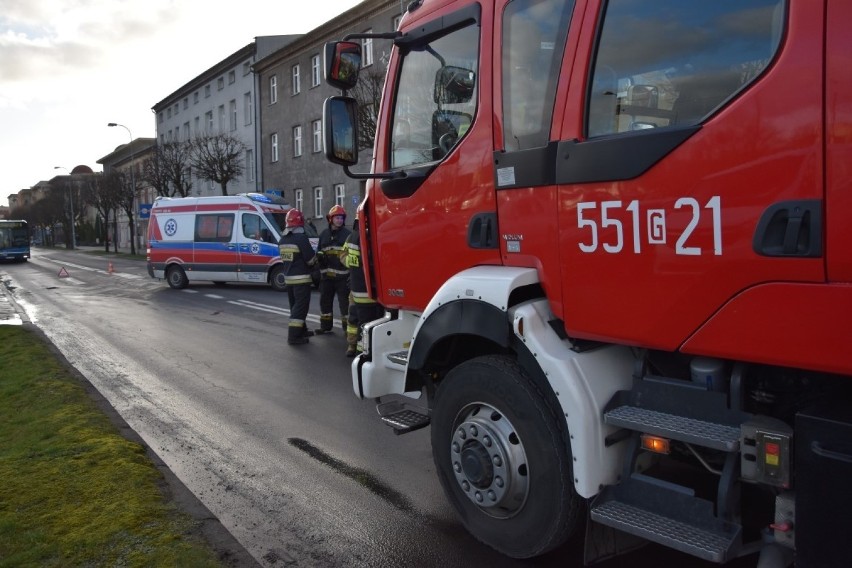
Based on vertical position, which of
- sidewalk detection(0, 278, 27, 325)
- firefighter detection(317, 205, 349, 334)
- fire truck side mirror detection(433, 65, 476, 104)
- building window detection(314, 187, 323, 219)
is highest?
building window detection(314, 187, 323, 219)

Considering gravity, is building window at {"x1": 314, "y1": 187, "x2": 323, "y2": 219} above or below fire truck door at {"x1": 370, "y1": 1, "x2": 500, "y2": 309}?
above

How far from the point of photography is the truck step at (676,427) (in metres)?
2.29

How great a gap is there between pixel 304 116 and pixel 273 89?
5.05 metres

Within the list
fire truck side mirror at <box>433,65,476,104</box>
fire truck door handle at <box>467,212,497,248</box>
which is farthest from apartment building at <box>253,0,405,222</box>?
fire truck door handle at <box>467,212,497,248</box>

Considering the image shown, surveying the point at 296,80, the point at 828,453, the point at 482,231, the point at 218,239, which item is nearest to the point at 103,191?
the point at 296,80

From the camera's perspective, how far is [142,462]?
15.0ft

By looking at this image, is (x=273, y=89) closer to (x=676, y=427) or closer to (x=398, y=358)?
(x=398, y=358)

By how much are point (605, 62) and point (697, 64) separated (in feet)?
1.33

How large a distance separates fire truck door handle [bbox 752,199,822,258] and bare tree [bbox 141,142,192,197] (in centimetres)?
3942

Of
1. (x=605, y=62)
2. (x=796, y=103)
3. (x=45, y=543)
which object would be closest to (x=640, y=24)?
(x=605, y=62)

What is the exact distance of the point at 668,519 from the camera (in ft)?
8.27

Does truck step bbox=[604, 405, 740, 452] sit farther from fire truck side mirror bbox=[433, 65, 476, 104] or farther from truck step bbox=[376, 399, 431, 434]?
fire truck side mirror bbox=[433, 65, 476, 104]

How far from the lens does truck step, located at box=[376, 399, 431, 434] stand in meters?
3.87

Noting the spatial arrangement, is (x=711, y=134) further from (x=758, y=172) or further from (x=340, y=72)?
(x=340, y=72)
